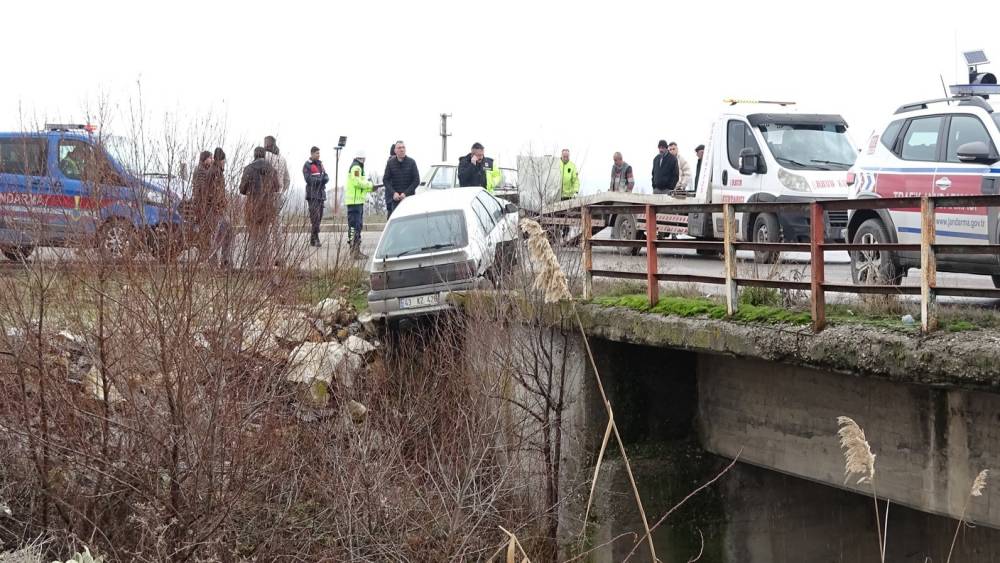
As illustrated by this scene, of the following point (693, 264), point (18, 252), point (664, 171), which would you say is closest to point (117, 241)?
point (18, 252)

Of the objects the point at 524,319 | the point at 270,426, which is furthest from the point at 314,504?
the point at 524,319

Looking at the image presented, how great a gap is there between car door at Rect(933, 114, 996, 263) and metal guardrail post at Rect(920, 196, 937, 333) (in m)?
1.41

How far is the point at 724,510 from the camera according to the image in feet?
38.4

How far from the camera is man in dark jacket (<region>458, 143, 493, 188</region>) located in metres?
17.2

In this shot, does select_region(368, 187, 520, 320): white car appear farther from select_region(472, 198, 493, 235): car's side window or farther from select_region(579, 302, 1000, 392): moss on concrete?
select_region(579, 302, 1000, 392): moss on concrete

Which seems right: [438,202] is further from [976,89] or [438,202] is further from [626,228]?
[976,89]

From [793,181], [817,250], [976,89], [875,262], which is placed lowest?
[875,262]

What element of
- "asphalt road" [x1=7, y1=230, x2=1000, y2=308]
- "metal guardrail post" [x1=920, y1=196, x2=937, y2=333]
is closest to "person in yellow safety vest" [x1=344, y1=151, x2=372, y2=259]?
"asphalt road" [x1=7, y1=230, x2=1000, y2=308]

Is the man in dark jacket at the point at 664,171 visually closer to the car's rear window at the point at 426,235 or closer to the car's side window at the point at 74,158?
the car's rear window at the point at 426,235

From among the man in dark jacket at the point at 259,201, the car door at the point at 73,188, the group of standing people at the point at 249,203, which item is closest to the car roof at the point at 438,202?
the group of standing people at the point at 249,203

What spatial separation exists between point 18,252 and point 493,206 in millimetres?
5915

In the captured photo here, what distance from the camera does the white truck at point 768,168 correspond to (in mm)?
13203

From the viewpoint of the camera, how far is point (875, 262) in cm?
912

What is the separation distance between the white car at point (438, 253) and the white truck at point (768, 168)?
0.75 m
